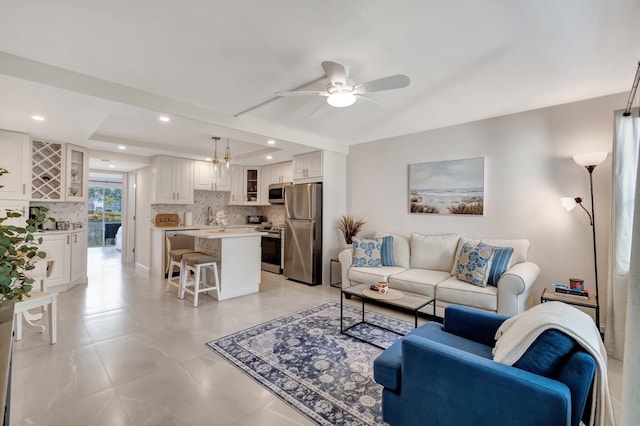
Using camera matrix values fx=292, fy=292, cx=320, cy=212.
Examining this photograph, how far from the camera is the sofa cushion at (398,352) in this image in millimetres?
1687

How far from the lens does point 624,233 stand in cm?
274

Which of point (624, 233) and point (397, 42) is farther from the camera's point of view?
point (624, 233)

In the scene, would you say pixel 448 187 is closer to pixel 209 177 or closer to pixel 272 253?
pixel 272 253

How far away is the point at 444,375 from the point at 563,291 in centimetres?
241

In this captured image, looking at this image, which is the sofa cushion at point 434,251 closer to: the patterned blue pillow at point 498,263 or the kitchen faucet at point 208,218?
the patterned blue pillow at point 498,263

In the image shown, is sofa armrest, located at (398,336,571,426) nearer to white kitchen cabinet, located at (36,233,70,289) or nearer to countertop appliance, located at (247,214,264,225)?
white kitchen cabinet, located at (36,233,70,289)

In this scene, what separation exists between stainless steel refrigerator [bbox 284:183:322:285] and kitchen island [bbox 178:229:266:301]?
93cm

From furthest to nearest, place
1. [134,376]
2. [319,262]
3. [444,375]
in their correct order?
[319,262], [134,376], [444,375]

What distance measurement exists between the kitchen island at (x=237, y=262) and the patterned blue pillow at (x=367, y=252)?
1.58m

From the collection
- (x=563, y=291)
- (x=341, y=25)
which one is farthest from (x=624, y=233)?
(x=341, y=25)

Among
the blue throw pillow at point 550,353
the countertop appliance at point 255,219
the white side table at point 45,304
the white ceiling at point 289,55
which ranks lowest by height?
the white side table at point 45,304

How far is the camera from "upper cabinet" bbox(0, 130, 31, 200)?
13.3 feet

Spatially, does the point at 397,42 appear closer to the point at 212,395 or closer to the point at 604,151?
the point at 604,151

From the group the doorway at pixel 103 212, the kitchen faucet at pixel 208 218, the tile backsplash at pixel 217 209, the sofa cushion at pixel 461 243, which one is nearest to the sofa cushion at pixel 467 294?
the sofa cushion at pixel 461 243
